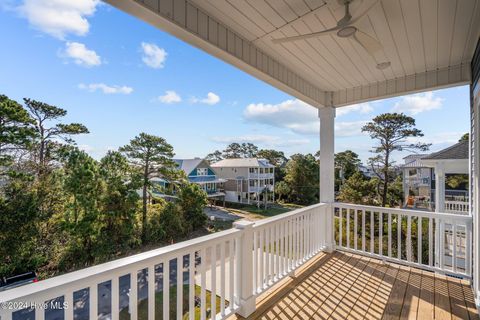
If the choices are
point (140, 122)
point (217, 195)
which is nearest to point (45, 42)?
point (140, 122)

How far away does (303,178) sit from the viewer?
18312 millimetres

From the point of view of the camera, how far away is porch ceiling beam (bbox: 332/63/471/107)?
298 centimetres

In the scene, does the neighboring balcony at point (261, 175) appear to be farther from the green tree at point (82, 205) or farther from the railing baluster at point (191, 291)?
the railing baluster at point (191, 291)

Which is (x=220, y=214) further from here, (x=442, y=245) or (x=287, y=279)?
(x=442, y=245)

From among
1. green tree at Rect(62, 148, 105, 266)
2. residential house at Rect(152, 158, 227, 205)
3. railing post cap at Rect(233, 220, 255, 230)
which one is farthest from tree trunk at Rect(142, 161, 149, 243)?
railing post cap at Rect(233, 220, 255, 230)

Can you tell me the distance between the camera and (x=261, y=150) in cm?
2058

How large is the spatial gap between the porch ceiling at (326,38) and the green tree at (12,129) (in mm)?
2635

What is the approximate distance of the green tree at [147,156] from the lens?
27.7 feet

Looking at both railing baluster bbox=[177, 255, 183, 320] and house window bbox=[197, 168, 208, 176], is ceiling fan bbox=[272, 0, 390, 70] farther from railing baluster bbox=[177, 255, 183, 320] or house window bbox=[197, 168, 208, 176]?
house window bbox=[197, 168, 208, 176]

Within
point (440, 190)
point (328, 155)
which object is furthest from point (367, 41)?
point (440, 190)

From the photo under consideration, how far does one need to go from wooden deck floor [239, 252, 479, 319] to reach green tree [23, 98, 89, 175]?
3822 mm

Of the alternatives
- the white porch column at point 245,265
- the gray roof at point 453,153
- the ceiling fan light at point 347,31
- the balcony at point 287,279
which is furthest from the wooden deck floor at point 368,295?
the gray roof at point 453,153

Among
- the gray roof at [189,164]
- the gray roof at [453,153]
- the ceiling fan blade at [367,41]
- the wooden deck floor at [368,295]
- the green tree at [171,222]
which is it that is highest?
the ceiling fan blade at [367,41]

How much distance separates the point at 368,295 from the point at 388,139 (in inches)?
372
